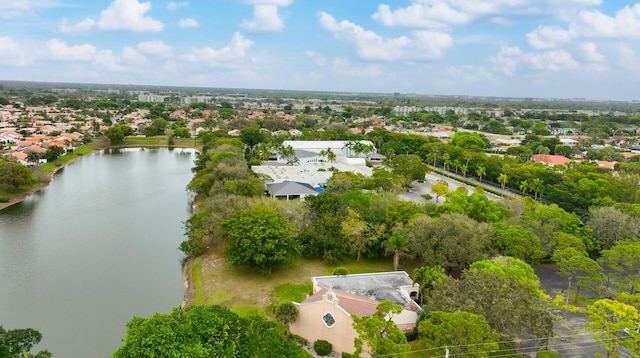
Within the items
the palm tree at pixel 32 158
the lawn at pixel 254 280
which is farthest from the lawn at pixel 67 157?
the lawn at pixel 254 280

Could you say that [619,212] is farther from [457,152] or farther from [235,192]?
[457,152]

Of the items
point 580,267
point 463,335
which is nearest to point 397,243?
point 580,267

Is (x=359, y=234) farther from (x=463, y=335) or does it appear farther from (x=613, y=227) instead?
(x=613, y=227)

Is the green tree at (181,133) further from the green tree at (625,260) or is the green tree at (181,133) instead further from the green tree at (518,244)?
the green tree at (625,260)

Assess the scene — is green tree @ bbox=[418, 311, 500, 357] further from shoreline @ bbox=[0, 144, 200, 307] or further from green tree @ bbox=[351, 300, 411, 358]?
shoreline @ bbox=[0, 144, 200, 307]

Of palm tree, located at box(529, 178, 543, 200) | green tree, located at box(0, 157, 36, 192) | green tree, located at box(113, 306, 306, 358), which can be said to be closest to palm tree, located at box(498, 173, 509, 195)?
palm tree, located at box(529, 178, 543, 200)

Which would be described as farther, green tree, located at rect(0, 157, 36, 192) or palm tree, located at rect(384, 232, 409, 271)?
green tree, located at rect(0, 157, 36, 192)
